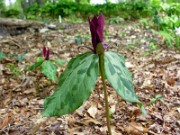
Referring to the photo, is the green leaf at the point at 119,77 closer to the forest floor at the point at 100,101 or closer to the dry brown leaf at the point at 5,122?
the forest floor at the point at 100,101

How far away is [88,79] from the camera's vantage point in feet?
3.03

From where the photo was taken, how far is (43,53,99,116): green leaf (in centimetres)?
91

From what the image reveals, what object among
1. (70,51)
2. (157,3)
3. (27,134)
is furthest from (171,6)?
(27,134)

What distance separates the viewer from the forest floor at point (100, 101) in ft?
5.77

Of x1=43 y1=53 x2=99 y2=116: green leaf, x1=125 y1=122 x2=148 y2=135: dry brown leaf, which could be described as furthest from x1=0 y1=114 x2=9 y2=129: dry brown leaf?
x1=43 y1=53 x2=99 y2=116: green leaf

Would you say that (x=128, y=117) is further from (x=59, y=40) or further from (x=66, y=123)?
(x=59, y=40)

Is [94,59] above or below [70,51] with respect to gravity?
above

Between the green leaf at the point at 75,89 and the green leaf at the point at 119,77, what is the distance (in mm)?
46

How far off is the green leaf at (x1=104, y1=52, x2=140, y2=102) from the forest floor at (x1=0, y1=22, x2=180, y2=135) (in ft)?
0.91

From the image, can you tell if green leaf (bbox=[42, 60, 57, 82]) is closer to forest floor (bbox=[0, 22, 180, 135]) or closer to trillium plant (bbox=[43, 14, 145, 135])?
forest floor (bbox=[0, 22, 180, 135])

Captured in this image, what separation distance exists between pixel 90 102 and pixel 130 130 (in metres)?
0.52

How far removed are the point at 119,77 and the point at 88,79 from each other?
0.11 meters

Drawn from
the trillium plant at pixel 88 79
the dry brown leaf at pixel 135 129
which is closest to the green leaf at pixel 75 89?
the trillium plant at pixel 88 79

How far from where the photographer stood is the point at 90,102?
215 centimetres
